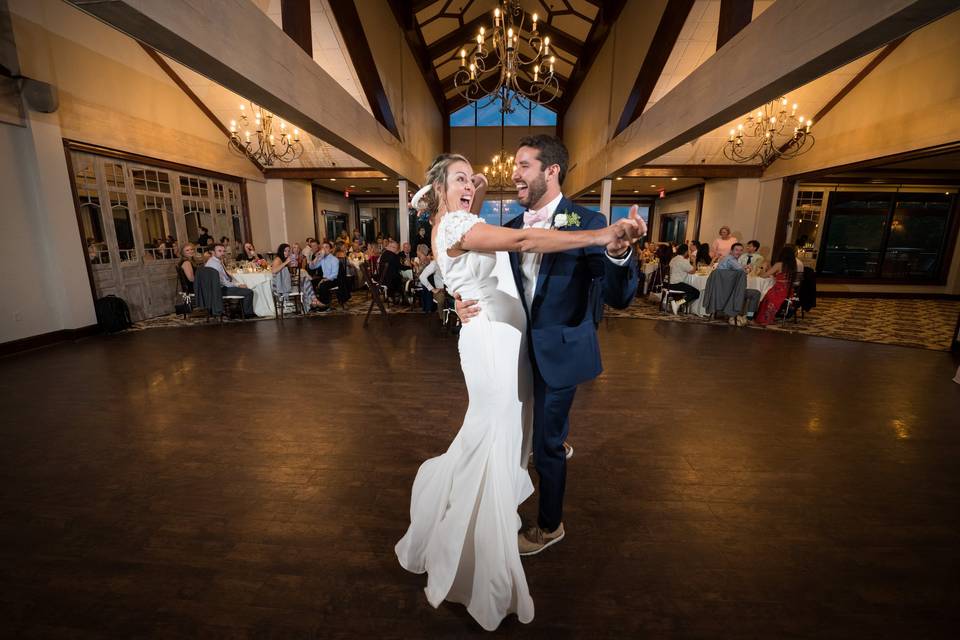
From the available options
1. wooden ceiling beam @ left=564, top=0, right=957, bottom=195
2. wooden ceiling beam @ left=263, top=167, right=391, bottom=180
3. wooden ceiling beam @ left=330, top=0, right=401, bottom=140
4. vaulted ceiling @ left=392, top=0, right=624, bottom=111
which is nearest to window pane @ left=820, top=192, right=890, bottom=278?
wooden ceiling beam @ left=564, top=0, right=957, bottom=195

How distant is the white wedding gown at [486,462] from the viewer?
4.84 feet

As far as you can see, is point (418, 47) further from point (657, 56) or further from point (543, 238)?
point (543, 238)

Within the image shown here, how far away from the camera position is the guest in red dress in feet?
21.7

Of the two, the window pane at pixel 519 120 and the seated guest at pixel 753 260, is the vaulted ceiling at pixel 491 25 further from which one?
the seated guest at pixel 753 260

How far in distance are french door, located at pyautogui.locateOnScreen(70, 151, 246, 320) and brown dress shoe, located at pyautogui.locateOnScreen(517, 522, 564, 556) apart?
24.2 feet

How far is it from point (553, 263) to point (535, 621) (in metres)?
1.32

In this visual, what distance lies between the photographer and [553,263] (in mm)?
1510

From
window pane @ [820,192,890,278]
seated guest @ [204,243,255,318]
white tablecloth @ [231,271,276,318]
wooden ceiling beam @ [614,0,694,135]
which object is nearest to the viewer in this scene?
wooden ceiling beam @ [614,0,694,135]

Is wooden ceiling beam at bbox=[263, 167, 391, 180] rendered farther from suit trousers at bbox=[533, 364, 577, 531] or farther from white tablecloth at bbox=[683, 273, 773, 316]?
suit trousers at bbox=[533, 364, 577, 531]

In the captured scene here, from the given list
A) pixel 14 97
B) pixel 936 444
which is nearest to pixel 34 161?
pixel 14 97

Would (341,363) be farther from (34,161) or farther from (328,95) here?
(34,161)

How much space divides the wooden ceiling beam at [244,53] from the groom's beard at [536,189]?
9.31 feet

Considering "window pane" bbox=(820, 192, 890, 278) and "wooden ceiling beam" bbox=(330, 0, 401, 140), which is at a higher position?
"wooden ceiling beam" bbox=(330, 0, 401, 140)

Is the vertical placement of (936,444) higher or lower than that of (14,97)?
lower
